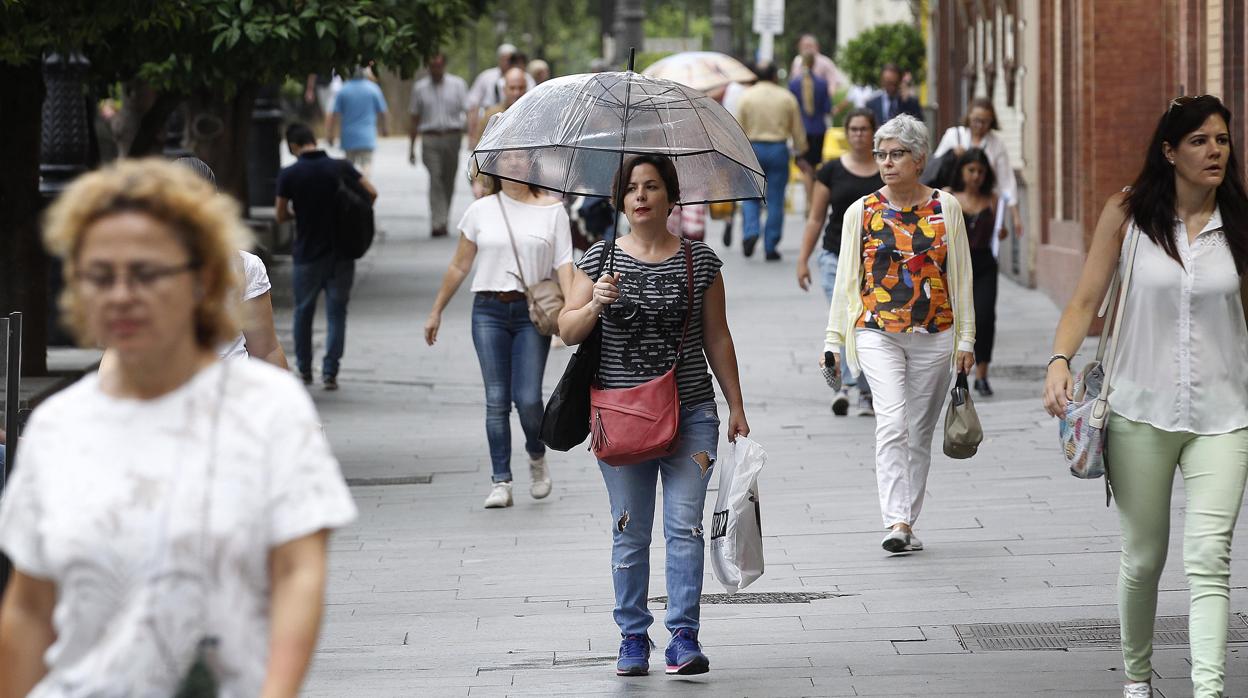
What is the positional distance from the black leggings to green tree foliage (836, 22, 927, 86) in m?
20.4

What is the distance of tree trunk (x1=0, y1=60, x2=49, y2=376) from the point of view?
39.5ft

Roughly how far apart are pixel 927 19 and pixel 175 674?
3050 cm

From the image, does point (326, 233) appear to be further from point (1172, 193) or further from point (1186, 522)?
point (1186, 522)

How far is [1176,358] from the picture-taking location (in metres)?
5.49

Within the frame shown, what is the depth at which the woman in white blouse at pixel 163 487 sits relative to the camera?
2.95 meters

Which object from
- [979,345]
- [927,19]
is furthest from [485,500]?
[927,19]

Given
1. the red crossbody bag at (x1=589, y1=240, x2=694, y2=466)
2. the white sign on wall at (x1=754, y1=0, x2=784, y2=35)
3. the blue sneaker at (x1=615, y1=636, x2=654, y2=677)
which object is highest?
the white sign on wall at (x1=754, y1=0, x2=784, y2=35)

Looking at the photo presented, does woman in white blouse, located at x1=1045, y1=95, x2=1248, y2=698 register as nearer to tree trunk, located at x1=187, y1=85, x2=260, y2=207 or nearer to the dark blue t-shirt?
the dark blue t-shirt

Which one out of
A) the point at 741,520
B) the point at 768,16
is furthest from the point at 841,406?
the point at 768,16

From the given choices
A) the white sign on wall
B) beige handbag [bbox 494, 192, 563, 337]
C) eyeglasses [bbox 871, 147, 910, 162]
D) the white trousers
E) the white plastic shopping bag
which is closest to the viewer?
the white plastic shopping bag

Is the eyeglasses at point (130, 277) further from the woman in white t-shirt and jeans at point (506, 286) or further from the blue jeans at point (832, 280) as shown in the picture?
the blue jeans at point (832, 280)

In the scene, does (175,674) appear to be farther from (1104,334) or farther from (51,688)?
(1104,334)

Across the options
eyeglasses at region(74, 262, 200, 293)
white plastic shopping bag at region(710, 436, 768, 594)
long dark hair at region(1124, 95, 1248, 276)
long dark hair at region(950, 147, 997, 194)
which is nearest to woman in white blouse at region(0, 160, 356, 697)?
eyeglasses at region(74, 262, 200, 293)

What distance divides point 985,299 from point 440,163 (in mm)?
12704
